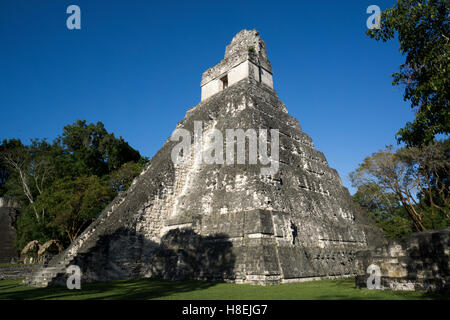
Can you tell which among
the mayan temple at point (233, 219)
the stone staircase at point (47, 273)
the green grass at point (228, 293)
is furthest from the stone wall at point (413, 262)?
the stone staircase at point (47, 273)

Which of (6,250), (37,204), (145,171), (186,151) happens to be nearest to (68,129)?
(37,204)

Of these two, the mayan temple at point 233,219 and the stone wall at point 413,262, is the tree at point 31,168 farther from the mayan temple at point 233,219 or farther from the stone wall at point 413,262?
the stone wall at point 413,262

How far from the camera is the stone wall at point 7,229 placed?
84.0ft

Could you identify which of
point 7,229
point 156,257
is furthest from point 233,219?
point 7,229

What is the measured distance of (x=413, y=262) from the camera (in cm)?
664

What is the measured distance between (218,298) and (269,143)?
7.00 meters

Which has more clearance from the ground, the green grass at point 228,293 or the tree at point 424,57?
the tree at point 424,57

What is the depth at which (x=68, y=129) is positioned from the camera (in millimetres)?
28141

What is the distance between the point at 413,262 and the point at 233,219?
204 inches

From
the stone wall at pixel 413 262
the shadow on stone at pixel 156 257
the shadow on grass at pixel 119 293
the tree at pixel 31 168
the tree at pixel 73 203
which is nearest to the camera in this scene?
the stone wall at pixel 413 262

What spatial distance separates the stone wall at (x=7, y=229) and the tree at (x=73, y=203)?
8604 mm

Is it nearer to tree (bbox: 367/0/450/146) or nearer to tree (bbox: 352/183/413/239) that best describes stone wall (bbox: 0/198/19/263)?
tree (bbox: 352/183/413/239)

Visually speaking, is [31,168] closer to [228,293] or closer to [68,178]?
[68,178]
